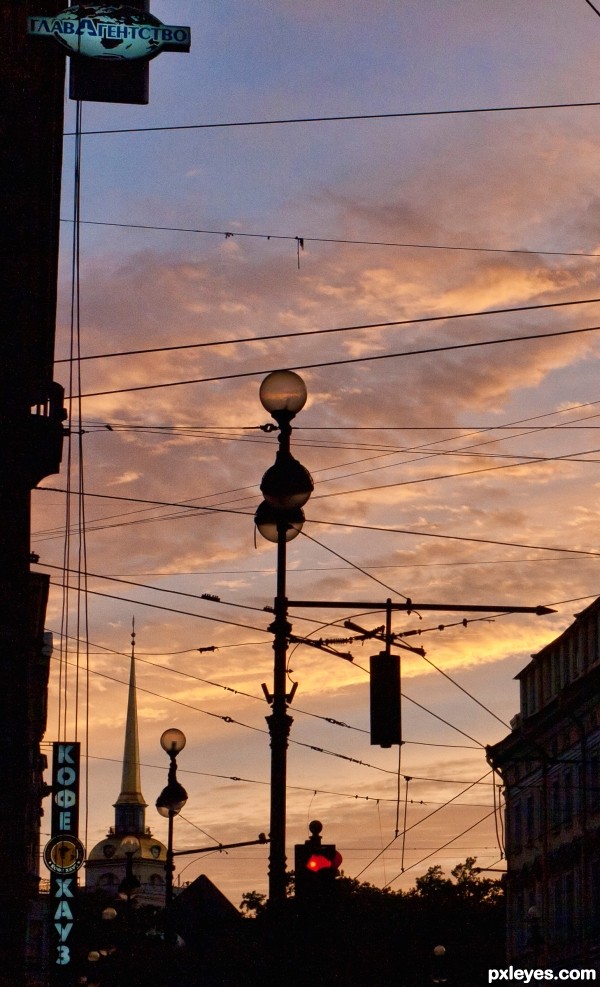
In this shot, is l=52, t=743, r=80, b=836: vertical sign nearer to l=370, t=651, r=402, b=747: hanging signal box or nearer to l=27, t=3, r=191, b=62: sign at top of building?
l=27, t=3, r=191, b=62: sign at top of building

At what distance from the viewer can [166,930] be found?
32781 mm

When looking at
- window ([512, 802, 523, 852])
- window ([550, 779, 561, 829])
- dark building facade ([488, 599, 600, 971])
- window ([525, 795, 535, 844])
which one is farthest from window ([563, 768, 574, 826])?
window ([512, 802, 523, 852])

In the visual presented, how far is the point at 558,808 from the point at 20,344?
145 feet

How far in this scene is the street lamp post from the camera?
1565 cm

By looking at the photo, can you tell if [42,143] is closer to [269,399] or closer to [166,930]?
[269,399]

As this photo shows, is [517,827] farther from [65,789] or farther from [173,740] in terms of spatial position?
[173,740]

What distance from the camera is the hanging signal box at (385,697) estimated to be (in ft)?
61.6

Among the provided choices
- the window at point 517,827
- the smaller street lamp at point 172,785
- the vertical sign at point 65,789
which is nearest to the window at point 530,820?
the window at point 517,827

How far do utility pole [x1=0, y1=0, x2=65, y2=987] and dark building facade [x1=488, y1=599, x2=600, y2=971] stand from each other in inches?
1230

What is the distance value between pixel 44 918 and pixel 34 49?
63.4m

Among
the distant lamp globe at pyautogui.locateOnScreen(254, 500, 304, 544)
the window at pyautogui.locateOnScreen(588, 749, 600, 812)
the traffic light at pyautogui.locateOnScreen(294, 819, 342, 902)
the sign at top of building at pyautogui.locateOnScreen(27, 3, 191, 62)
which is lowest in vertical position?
the traffic light at pyautogui.locateOnScreen(294, 819, 342, 902)

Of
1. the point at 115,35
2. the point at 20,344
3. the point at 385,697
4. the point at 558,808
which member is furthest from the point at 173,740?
the point at 558,808

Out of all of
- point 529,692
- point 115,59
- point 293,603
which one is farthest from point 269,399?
point 529,692

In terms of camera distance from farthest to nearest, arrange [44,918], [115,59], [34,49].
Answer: [44,918] → [34,49] → [115,59]
